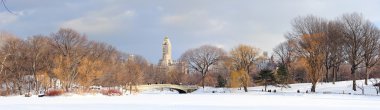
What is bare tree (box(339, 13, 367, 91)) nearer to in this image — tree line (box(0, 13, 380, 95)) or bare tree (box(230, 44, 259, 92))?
tree line (box(0, 13, 380, 95))

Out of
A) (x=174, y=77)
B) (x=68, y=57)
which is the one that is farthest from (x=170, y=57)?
(x=68, y=57)

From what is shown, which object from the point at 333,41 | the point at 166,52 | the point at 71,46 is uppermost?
the point at 166,52

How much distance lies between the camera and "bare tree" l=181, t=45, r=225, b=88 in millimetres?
84438

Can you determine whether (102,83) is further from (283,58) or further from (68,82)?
(283,58)

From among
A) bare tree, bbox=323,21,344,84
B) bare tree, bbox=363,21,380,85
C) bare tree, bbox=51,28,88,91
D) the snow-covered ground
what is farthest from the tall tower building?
the snow-covered ground

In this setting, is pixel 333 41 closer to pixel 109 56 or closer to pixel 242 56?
pixel 242 56

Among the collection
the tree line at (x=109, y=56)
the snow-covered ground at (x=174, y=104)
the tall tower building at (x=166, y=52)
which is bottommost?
the snow-covered ground at (x=174, y=104)

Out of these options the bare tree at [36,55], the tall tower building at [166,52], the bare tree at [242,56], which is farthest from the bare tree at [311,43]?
the tall tower building at [166,52]

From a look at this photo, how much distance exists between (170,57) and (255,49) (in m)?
93.0

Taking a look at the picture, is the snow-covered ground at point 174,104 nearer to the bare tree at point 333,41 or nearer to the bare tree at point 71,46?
the bare tree at point 71,46

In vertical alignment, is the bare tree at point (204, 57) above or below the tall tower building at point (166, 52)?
below

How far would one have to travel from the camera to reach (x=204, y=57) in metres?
85.1

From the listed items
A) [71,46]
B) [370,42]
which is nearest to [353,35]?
[370,42]

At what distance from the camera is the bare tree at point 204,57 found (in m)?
84.4
